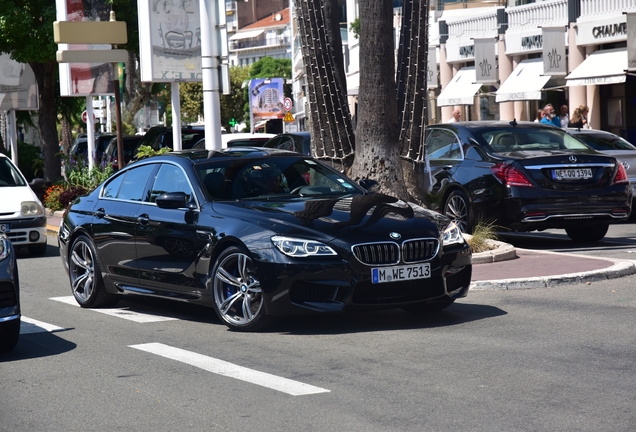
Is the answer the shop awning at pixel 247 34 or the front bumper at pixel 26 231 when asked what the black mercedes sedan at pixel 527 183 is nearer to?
the front bumper at pixel 26 231

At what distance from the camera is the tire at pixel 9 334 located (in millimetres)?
8125

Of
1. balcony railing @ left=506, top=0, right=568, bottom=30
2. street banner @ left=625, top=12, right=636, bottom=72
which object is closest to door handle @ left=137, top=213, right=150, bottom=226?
street banner @ left=625, top=12, right=636, bottom=72

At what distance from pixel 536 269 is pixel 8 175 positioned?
8.86 metres

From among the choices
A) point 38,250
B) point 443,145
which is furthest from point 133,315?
point 38,250

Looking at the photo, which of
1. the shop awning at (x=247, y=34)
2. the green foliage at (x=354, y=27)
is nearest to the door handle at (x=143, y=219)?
the green foliage at (x=354, y=27)

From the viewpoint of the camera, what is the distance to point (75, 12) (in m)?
26.2

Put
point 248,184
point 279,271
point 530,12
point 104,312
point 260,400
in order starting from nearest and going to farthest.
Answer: point 260,400
point 279,271
point 248,184
point 104,312
point 530,12

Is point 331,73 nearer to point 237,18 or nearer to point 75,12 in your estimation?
point 75,12

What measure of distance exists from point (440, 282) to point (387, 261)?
1.81ft

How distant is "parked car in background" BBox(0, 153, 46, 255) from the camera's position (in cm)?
1616

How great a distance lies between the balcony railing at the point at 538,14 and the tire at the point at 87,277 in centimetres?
2993

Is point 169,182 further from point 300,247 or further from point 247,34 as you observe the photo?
point 247,34

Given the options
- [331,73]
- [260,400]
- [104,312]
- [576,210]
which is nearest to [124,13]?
[331,73]

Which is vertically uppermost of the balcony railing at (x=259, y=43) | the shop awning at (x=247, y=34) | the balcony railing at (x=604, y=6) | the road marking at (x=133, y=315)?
the shop awning at (x=247, y=34)
